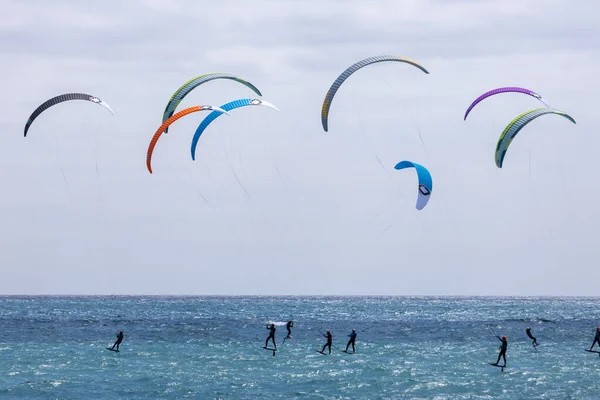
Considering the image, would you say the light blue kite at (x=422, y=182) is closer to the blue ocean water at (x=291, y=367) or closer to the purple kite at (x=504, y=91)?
the purple kite at (x=504, y=91)

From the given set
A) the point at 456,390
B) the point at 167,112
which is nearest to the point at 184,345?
the point at 167,112

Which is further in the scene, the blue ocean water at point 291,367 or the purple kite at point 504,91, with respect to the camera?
the purple kite at point 504,91

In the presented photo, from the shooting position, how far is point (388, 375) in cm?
3959

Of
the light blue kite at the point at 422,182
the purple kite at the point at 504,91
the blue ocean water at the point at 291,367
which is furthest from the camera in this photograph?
the purple kite at the point at 504,91

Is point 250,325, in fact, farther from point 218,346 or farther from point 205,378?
point 205,378

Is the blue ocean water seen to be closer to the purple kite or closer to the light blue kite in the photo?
the light blue kite

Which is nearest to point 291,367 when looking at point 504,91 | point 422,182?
point 422,182

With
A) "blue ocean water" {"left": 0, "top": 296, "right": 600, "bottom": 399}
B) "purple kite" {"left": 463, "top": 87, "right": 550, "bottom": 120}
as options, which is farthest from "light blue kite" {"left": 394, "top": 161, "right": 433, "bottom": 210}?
"blue ocean water" {"left": 0, "top": 296, "right": 600, "bottom": 399}

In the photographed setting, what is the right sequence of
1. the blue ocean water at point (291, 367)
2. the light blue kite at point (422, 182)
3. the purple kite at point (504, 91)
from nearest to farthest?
the blue ocean water at point (291, 367), the light blue kite at point (422, 182), the purple kite at point (504, 91)

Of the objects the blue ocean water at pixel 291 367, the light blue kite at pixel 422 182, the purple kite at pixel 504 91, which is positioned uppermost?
the purple kite at pixel 504 91

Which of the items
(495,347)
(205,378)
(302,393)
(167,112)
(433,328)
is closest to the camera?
(302,393)

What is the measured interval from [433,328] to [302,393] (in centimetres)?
3855

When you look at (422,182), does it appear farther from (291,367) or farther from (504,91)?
(291,367)

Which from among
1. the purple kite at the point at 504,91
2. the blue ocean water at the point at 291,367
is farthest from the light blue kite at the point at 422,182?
the blue ocean water at the point at 291,367
